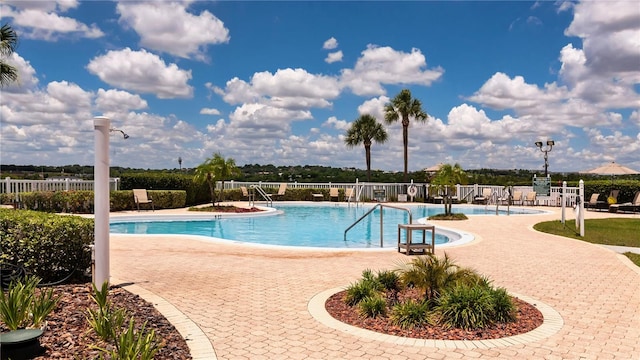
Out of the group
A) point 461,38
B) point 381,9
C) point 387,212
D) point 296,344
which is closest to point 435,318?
point 296,344

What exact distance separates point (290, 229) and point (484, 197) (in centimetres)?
1384

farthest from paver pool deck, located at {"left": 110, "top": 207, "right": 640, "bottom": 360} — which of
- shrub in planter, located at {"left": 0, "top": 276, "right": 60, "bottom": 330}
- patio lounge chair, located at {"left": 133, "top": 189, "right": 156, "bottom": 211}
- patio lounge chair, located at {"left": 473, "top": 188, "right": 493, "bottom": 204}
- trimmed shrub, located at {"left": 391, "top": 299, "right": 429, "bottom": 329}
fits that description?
patio lounge chair, located at {"left": 473, "top": 188, "right": 493, "bottom": 204}

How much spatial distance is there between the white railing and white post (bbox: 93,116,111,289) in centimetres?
1412

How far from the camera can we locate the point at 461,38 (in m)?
18.0

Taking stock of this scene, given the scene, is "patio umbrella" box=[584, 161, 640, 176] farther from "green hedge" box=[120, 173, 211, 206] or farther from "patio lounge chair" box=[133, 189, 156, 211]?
"patio lounge chair" box=[133, 189, 156, 211]

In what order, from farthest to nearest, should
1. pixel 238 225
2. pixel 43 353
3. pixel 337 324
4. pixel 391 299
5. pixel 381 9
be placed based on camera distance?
pixel 238 225
pixel 381 9
pixel 391 299
pixel 337 324
pixel 43 353

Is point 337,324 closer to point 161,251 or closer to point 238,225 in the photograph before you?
point 161,251

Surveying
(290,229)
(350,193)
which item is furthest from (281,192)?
(290,229)

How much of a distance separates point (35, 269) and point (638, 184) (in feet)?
84.1

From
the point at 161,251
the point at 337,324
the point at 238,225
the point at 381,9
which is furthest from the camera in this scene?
the point at 238,225

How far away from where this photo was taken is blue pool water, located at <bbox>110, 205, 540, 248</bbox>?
13.0 meters

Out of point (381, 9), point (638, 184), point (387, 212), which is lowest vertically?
point (387, 212)

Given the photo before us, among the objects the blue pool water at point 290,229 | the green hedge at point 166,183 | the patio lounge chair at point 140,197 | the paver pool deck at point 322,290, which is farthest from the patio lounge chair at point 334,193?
the paver pool deck at point 322,290

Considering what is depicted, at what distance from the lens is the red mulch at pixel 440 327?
4.29 meters
